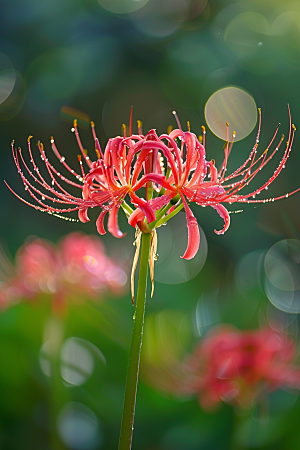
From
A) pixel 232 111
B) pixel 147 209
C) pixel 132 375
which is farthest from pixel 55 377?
pixel 232 111

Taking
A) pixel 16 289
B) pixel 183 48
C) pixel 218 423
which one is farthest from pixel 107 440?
pixel 183 48

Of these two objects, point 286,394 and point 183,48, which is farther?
point 183,48

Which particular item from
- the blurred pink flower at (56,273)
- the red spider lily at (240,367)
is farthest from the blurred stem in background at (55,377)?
the red spider lily at (240,367)

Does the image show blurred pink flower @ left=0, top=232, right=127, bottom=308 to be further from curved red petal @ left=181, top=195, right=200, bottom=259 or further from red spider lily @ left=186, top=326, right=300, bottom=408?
curved red petal @ left=181, top=195, right=200, bottom=259

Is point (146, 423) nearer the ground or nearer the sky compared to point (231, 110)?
nearer the ground

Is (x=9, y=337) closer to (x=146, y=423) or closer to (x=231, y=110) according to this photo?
(x=146, y=423)

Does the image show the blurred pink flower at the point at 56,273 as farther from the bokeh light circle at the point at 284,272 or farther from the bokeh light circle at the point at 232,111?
the bokeh light circle at the point at 284,272

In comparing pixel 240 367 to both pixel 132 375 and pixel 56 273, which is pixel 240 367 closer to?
pixel 132 375
